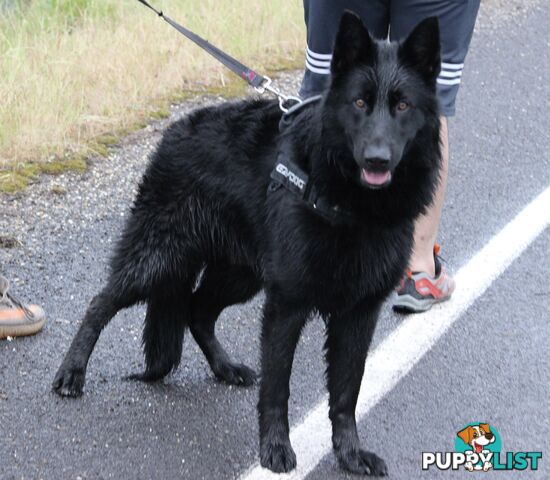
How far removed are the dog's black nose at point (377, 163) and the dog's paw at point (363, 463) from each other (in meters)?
1.03

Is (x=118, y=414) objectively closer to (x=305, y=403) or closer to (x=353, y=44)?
(x=305, y=403)

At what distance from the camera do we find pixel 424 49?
3.56 meters

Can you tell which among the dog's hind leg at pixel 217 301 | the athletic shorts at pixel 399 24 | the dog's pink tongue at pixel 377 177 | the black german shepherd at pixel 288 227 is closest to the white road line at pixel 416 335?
the black german shepherd at pixel 288 227

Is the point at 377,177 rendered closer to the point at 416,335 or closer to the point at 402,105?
the point at 402,105

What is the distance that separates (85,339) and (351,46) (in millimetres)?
1564

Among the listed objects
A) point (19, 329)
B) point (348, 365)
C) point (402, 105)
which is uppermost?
point (402, 105)

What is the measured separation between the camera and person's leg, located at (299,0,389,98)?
→ 4.67m

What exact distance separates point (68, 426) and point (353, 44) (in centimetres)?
168

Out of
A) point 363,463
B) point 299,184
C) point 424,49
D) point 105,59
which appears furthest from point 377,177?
point 105,59

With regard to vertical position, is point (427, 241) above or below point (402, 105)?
below

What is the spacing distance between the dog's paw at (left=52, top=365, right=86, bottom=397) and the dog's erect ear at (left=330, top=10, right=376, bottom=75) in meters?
1.52

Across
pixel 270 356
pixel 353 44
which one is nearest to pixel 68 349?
pixel 270 356

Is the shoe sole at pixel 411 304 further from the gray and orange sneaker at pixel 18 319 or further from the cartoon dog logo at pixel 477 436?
the gray and orange sneaker at pixel 18 319

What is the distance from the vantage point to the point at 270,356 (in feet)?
12.5
